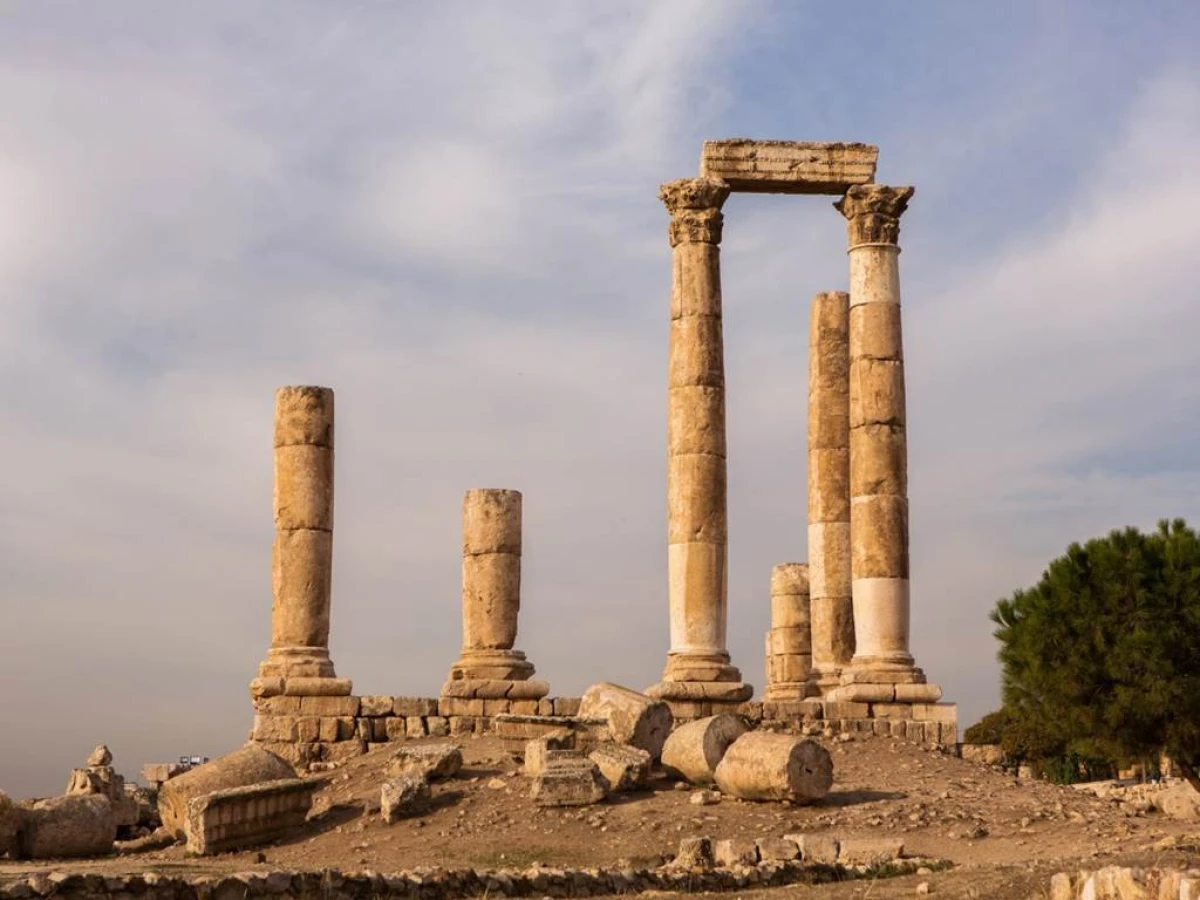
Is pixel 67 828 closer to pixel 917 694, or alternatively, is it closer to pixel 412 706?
pixel 412 706

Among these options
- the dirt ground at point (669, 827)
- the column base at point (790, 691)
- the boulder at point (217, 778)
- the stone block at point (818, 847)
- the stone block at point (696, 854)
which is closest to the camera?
the stone block at point (696, 854)

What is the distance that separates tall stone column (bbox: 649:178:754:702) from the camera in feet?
96.2

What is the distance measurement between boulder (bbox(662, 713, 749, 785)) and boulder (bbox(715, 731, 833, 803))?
0.61 meters

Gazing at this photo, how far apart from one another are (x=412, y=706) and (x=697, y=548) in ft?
16.5

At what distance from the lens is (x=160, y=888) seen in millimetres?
14570

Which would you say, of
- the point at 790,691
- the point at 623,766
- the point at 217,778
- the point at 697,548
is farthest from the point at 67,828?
the point at 790,691

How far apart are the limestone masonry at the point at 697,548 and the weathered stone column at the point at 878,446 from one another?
3cm

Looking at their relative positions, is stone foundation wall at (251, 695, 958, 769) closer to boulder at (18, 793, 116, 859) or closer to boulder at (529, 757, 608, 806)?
boulder at (18, 793, 116, 859)

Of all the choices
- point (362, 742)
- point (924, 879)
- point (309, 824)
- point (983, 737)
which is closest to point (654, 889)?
point (924, 879)

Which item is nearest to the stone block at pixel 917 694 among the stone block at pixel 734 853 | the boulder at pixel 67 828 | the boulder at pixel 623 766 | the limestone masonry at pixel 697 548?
the limestone masonry at pixel 697 548

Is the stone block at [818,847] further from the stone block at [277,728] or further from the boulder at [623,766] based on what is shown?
the stone block at [277,728]

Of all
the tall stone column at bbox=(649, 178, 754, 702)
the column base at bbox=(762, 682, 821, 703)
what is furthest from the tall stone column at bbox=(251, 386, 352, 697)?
the column base at bbox=(762, 682, 821, 703)

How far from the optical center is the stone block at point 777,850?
18.9m

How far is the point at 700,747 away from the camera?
76.4ft
